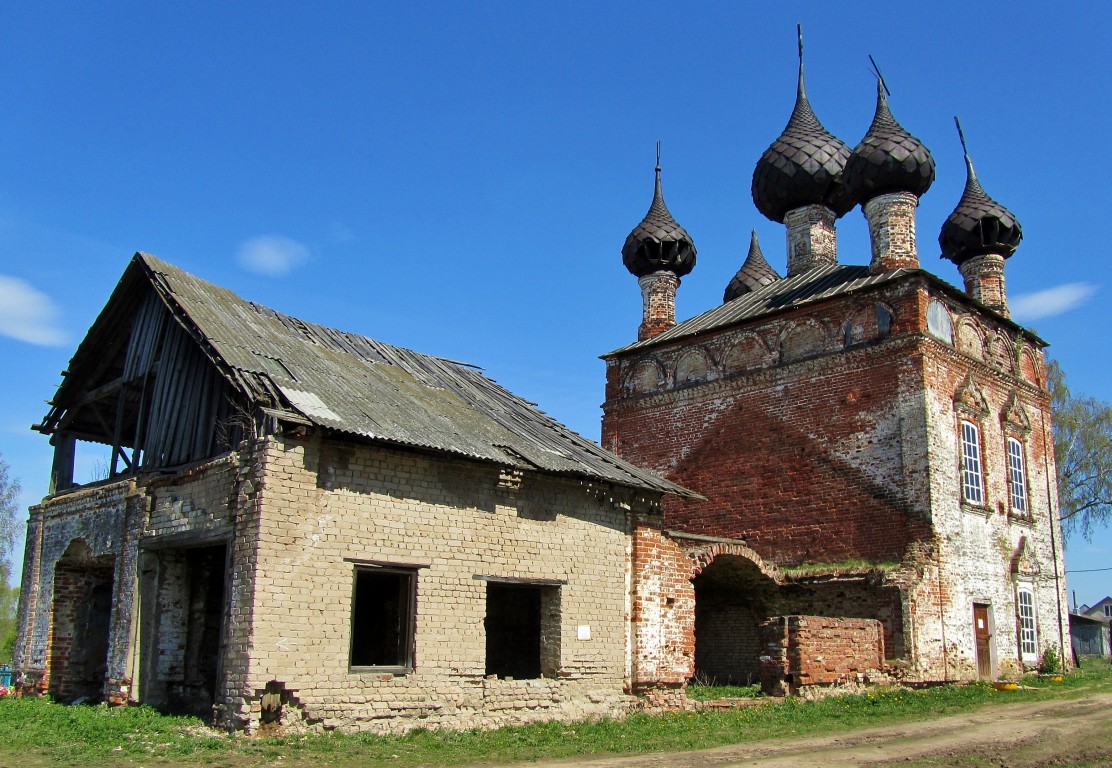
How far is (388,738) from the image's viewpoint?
31.4ft

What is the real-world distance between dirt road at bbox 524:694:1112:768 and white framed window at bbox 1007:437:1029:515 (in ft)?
22.1

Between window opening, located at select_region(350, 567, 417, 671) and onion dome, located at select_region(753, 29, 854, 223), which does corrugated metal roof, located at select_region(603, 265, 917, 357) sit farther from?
window opening, located at select_region(350, 567, 417, 671)

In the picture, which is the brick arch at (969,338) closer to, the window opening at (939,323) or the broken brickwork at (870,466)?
the broken brickwork at (870,466)

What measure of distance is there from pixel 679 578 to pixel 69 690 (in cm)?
862

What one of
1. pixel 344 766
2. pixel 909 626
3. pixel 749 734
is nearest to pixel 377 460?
pixel 344 766

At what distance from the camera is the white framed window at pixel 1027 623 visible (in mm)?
17016

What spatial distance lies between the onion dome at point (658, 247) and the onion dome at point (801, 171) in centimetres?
193

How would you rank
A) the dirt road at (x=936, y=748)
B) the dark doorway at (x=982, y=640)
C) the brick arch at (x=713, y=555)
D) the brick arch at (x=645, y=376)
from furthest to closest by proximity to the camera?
the brick arch at (x=645, y=376)
the dark doorway at (x=982, y=640)
the brick arch at (x=713, y=555)
the dirt road at (x=936, y=748)

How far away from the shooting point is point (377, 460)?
34.5ft

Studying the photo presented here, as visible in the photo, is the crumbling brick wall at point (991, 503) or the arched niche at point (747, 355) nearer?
the crumbling brick wall at point (991, 503)

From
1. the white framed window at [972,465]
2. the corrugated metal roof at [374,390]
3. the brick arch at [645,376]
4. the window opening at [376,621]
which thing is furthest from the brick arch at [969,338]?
the window opening at [376,621]

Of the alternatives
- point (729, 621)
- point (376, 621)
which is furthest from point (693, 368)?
point (376, 621)

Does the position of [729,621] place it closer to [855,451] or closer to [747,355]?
[855,451]

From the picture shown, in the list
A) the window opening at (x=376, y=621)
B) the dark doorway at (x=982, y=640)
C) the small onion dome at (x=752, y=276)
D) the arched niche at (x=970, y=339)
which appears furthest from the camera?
the small onion dome at (x=752, y=276)
